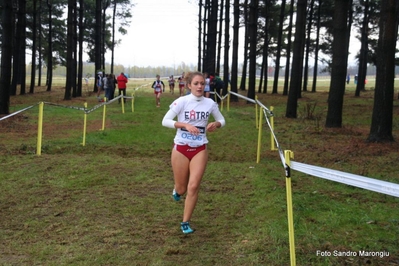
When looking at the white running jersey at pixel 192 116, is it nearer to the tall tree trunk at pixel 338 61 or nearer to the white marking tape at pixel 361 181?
the white marking tape at pixel 361 181

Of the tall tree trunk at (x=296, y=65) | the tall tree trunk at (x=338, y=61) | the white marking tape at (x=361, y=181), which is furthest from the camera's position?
the tall tree trunk at (x=296, y=65)

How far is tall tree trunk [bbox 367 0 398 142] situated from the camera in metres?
11.8

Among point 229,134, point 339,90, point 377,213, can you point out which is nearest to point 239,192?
point 377,213

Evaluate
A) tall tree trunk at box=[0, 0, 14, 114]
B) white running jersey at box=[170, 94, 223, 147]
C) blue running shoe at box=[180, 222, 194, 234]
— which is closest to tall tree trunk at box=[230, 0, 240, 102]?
tall tree trunk at box=[0, 0, 14, 114]

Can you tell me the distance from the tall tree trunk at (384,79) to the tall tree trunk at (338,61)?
8.98 ft

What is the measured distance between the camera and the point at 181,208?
6742 mm

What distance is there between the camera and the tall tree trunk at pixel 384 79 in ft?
38.8

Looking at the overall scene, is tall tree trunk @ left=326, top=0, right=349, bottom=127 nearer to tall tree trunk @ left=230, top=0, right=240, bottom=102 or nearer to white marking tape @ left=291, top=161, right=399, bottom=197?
white marking tape @ left=291, top=161, right=399, bottom=197

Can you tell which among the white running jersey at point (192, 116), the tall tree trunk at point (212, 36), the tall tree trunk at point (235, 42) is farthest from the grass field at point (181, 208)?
the tall tree trunk at point (212, 36)

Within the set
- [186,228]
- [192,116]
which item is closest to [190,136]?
[192,116]

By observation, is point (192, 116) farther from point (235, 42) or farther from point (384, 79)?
point (235, 42)

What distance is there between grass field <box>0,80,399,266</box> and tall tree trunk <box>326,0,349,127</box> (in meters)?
2.72

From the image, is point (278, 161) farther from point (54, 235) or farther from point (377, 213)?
point (54, 235)

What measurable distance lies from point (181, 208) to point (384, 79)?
7.76 metres
